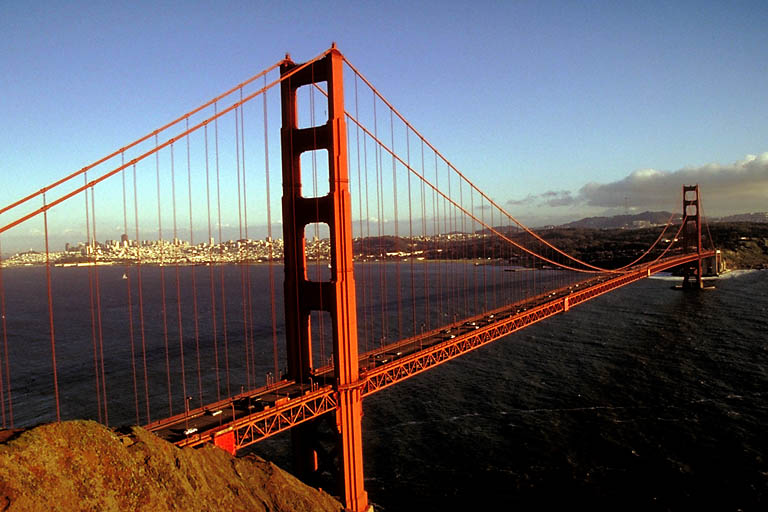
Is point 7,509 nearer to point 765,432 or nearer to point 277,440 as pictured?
point 277,440

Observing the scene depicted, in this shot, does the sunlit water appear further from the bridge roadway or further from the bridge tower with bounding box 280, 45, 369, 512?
the bridge roadway

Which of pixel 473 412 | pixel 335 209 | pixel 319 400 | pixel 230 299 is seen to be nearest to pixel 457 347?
pixel 473 412

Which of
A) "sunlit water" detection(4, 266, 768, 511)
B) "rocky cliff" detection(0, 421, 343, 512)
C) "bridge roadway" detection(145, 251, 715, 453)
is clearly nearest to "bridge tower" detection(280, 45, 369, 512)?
"bridge roadway" detection(145, 251, 715, 453)

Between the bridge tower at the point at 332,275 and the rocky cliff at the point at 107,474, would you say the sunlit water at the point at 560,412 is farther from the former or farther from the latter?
the rocky cliff at the point at 107,474

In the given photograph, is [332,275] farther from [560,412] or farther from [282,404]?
Result: [560,412]

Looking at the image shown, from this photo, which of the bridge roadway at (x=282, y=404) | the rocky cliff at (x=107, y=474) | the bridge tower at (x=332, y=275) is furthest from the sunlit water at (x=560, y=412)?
the rocky cliff at (x=107, y=474)

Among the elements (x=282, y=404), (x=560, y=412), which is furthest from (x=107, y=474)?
(x=560, y=412)
